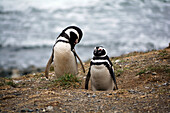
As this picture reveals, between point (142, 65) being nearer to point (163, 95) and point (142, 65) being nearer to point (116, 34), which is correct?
point (163, 95)

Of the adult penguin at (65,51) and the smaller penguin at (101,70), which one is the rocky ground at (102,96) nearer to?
the smaller penguin at (101,70)

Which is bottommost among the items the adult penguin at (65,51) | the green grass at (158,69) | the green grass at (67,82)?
the green grass at (67,82)

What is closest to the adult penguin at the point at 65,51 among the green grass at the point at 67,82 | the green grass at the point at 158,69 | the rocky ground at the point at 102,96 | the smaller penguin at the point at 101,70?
the rocky ground at the point at 102,96

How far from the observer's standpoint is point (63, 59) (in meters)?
5.93

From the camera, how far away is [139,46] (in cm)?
1529

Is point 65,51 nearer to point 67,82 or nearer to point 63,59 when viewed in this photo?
point 63,59

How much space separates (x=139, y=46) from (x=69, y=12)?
11.2 meters

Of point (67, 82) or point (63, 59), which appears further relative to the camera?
point (63, 59)

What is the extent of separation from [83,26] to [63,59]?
1517cm

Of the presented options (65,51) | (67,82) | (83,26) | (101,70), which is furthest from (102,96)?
(83,26)

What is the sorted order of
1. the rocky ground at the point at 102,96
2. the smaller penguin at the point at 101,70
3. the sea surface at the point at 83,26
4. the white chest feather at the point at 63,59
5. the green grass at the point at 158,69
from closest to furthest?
the rocky ground at the point at 102,96, the smaller penguin at the point at 101,70, the green grass at the point at 158,69, the white chest feather at the point at 63,59, the sea surface at the point at 83,26

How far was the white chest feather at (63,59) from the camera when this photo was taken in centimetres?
584

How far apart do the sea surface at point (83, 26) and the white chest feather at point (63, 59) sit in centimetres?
700

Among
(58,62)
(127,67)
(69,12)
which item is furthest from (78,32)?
(69,12)
